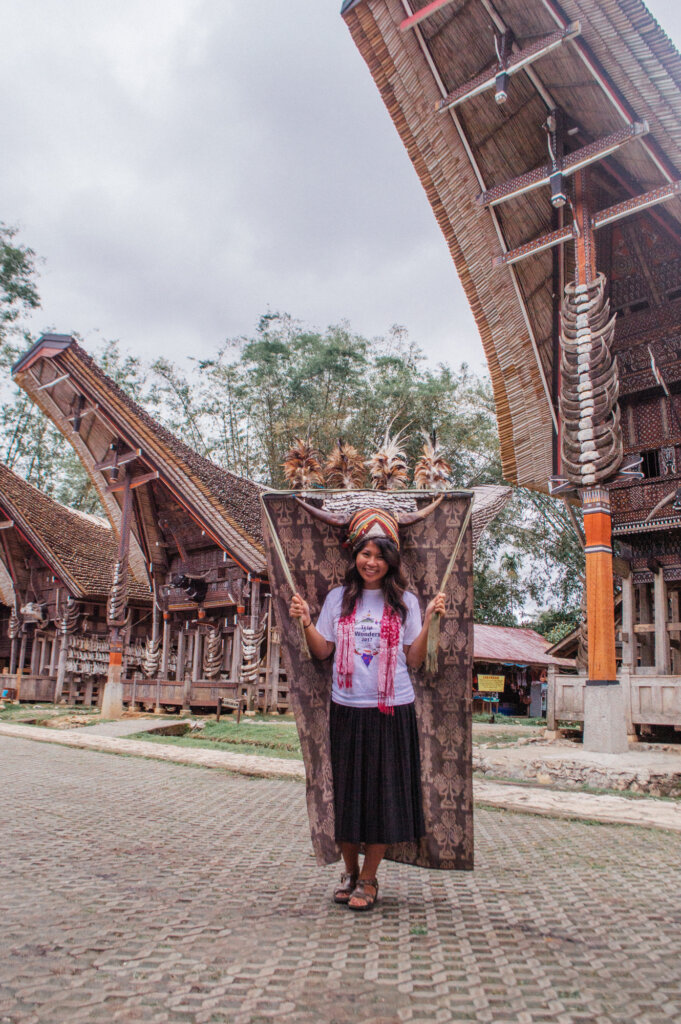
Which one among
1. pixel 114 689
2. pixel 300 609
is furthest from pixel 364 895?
pixel 114 689

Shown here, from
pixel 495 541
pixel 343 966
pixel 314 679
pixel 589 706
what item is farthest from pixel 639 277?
pixel 495 541

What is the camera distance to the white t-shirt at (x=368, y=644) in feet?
10.7

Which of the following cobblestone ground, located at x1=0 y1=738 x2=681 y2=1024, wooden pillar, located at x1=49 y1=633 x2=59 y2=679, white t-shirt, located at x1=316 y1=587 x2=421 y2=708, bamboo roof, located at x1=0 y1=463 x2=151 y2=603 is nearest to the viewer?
cobblestone ground, located at x1=0 y1=738 x2=681 y2=1024

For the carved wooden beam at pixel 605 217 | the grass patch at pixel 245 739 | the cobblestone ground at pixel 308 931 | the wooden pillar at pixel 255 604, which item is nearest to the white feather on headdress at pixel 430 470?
the carved wooden beam at pixel 605 217

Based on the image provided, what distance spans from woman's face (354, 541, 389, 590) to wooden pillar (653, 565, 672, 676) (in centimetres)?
979

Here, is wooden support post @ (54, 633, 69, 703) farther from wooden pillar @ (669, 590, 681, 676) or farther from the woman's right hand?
the woman's right hand

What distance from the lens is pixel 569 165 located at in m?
9.59

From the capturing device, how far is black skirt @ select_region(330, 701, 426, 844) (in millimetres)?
3080

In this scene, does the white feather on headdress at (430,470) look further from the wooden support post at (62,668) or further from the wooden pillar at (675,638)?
the wooden support post at (62,668)

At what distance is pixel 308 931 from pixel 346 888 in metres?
0.49

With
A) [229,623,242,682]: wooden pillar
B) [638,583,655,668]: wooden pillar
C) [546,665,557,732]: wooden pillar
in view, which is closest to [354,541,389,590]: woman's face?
[546,665,557,732]: wooden pillar

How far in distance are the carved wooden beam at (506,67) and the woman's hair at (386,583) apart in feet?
25.6

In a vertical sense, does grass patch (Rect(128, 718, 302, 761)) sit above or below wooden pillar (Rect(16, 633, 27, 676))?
below

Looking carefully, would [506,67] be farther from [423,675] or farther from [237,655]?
[237,655]
